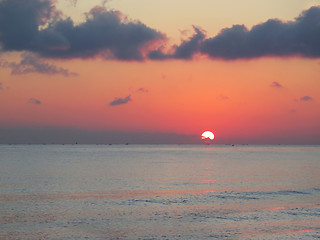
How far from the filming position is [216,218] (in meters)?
30.1

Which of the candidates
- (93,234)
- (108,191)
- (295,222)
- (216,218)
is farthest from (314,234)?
(108,191)

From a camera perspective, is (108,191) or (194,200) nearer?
(194,200)

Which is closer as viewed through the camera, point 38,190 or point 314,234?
point 314,234

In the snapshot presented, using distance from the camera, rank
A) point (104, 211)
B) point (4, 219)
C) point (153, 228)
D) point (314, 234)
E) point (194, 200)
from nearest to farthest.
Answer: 1. point (314, 234)
2. point (153, 228)
3. point (4, 219)
4. point (104, 211)
5. point (194, 200)

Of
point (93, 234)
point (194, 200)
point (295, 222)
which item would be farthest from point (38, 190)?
point (295, 222)

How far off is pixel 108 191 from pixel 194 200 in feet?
37.7

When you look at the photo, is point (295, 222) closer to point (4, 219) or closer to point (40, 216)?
point (40, 216)

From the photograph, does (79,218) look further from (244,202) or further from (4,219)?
(244,202)

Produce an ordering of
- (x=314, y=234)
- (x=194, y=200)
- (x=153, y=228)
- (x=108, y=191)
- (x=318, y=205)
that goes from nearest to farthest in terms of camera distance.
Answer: (x=314, y=234)
(x=153, y=228)
(x=318, y=205)
(x=194, y=200)
(x=108, y=191)

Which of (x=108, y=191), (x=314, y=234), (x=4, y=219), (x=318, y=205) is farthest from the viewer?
(x=108, y=191)

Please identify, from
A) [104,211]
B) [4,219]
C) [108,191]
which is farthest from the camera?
[108,191]

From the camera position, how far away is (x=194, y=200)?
3872 cm

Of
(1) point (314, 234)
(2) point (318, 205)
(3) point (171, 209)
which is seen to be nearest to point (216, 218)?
(3) point (171, 209)

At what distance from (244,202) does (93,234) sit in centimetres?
1746
